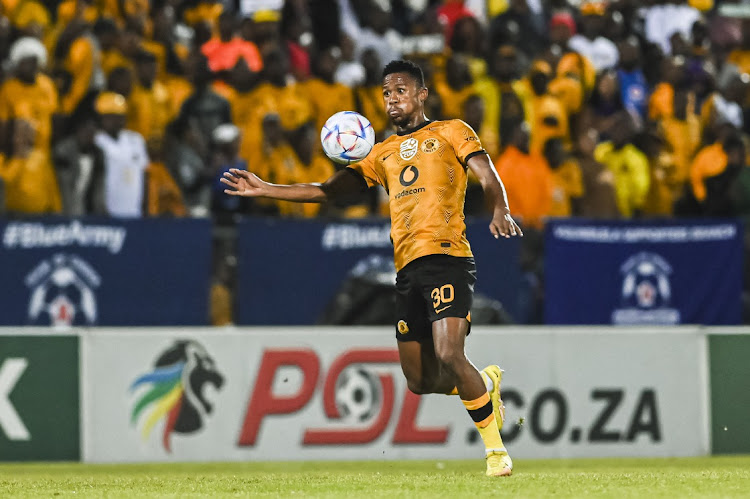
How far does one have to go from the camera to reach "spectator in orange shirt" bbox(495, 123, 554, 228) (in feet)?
47.5

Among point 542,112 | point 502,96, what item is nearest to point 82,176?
point 502,96

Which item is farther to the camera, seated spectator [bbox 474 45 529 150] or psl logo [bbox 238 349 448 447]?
seated spectator [bbox 474 45 529 150]

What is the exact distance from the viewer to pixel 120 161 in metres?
13.7

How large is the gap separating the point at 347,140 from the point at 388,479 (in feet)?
7.33

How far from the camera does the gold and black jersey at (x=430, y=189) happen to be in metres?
8.34

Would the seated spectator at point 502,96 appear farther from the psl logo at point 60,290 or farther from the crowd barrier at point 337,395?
the psl logo at point 60,290

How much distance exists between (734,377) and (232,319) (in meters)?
4.89

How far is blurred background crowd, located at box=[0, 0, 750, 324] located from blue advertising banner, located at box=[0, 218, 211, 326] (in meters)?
0.45

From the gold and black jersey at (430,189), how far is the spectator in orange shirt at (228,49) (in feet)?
25.1

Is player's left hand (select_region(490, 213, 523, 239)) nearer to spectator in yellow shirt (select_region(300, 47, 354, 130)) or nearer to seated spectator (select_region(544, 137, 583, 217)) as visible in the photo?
seated spectator (select_region(544, 137, 583, 217))

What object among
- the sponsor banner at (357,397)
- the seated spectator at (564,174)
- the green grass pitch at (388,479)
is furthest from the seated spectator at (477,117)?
the green grass pitch at (388,479)

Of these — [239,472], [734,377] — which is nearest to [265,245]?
[239,472]

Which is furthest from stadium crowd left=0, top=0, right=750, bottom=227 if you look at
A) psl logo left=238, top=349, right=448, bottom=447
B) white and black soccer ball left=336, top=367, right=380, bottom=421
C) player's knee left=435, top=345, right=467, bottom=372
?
player's knee left=435, top=345, right=467, bottom=372

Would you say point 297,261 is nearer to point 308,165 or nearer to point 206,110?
point 308,165
